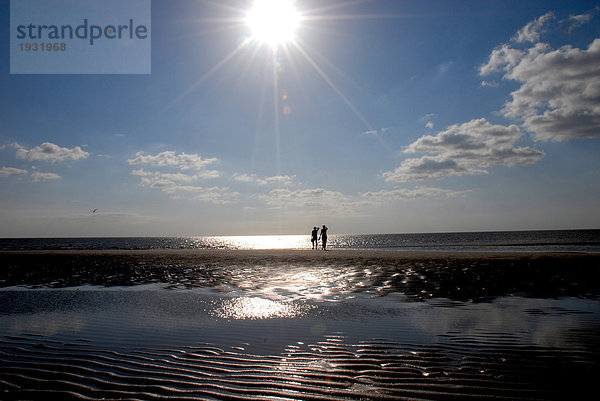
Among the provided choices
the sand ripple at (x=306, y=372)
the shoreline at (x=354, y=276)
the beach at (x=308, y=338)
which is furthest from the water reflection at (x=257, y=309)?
the sand ripple at (x=306, y=372)

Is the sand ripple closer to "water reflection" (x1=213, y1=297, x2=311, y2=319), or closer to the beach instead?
the beach

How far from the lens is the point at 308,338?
25.4 ft

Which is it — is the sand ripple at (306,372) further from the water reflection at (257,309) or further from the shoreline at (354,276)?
the shoreline at (354,276)

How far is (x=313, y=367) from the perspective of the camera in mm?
5988

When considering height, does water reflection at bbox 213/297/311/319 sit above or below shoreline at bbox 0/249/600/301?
above

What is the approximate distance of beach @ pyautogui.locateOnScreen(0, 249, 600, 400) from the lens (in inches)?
205

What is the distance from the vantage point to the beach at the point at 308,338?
17.1 ft

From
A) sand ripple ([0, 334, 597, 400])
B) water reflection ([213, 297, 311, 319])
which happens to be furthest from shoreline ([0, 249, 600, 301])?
sand ripple ([0, 334, 597, 400])

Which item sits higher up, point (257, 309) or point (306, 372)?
point (306, 372)

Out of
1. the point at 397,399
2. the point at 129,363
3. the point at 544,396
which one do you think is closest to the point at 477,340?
the point at 544,396

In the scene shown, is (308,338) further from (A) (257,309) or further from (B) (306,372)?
(A) (257,309)

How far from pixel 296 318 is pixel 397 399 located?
5.03 m

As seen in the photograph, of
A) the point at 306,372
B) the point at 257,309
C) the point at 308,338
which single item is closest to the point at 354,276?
the point at 257,309

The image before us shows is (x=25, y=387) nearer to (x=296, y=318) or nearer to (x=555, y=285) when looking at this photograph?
(x=296, y=318)
